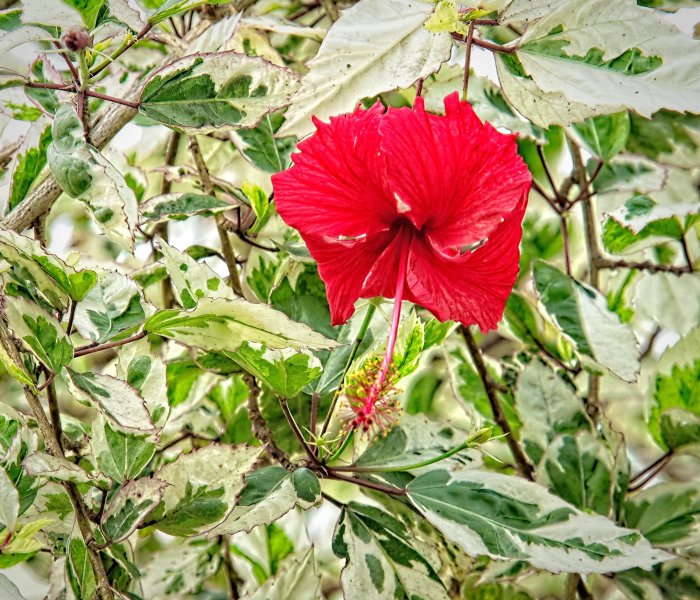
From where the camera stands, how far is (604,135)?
0.72 meters

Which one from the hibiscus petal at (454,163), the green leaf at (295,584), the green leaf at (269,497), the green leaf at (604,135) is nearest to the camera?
the hibiscus petal at (454,163)

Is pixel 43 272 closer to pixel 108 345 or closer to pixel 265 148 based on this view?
pixel 108 345

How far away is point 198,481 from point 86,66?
27 cm

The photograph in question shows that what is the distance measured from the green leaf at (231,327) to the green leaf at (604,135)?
408 millimetres

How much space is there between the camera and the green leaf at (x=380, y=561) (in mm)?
554

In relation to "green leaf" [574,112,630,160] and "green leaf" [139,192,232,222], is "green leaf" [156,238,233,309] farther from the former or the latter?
"green leaf" [574,112,630,160]

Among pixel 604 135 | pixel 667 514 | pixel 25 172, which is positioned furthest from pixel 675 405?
pixel 25 172

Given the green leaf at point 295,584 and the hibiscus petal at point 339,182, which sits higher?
the hibiscus petal at point 339,182

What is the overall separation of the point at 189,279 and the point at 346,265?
106mm

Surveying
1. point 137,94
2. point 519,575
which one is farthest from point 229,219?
point 519,575

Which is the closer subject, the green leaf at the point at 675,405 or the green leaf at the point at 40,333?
the green leaf at the point at 40,333

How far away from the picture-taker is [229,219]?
689 millimetres

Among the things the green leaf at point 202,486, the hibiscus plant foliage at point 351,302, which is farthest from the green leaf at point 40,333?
the green leaf at point 202,486

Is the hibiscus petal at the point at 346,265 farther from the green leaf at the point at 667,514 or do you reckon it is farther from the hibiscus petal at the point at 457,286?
the green leaf at the point at 667,514
